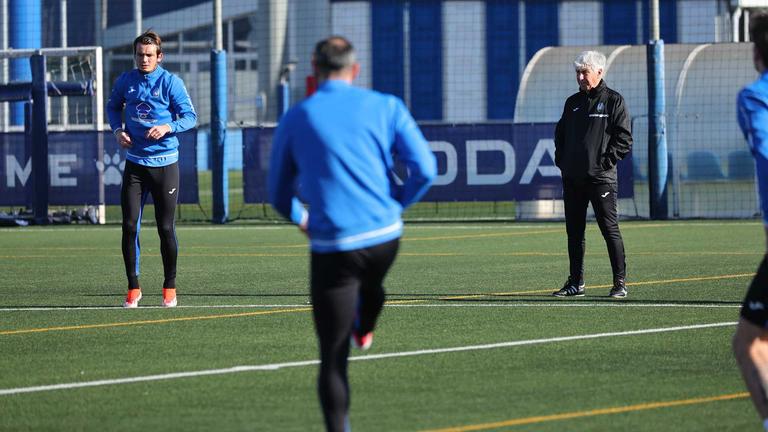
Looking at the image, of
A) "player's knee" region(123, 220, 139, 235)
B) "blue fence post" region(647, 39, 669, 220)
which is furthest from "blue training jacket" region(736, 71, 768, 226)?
"blue fence post" region(647, 39, 669, 220)

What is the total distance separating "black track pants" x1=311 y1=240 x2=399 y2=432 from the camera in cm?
611

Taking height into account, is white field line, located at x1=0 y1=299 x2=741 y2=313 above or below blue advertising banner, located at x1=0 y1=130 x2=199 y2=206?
below

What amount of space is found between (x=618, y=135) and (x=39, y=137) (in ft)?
49.2

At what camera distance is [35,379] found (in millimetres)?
8633

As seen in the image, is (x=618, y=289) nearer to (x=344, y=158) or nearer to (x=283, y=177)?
(x=283, y=177)

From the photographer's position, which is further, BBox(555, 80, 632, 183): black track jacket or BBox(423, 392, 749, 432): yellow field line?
BBox(555, 80, 632, 183): black track jacket

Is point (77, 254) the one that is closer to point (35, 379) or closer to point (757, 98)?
point (35, 379)

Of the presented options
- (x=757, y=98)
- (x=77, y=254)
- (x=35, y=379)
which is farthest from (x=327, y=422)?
(x=77, y=254)

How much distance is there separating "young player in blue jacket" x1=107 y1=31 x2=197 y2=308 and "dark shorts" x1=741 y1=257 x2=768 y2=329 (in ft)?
22.1

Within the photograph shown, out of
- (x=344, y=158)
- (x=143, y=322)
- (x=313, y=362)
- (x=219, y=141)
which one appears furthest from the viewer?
(x=219, y=141)

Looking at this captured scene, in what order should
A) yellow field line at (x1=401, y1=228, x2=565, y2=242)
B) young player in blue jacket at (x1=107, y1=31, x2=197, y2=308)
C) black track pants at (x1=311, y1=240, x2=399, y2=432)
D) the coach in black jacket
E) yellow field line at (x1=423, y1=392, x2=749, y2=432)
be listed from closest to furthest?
black track pants at (x1=311, y1=240, x2=399, y2=432) < yellow field line at (x1=423, y1=392, x2=749, y2=432) < young player in blue jacket at (x1=107, y1=31, x2=197, y2=308) < the coach in black jacket < yellow field line at (x1=401, y1=228, x2=565, y2=242)

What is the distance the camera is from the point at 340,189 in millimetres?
6137

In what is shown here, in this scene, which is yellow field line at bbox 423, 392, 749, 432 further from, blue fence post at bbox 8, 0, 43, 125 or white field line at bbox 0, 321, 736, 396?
blue fence post at bbox 8, 0, 43, 125

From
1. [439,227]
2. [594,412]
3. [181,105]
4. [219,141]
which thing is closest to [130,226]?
[181,105]
